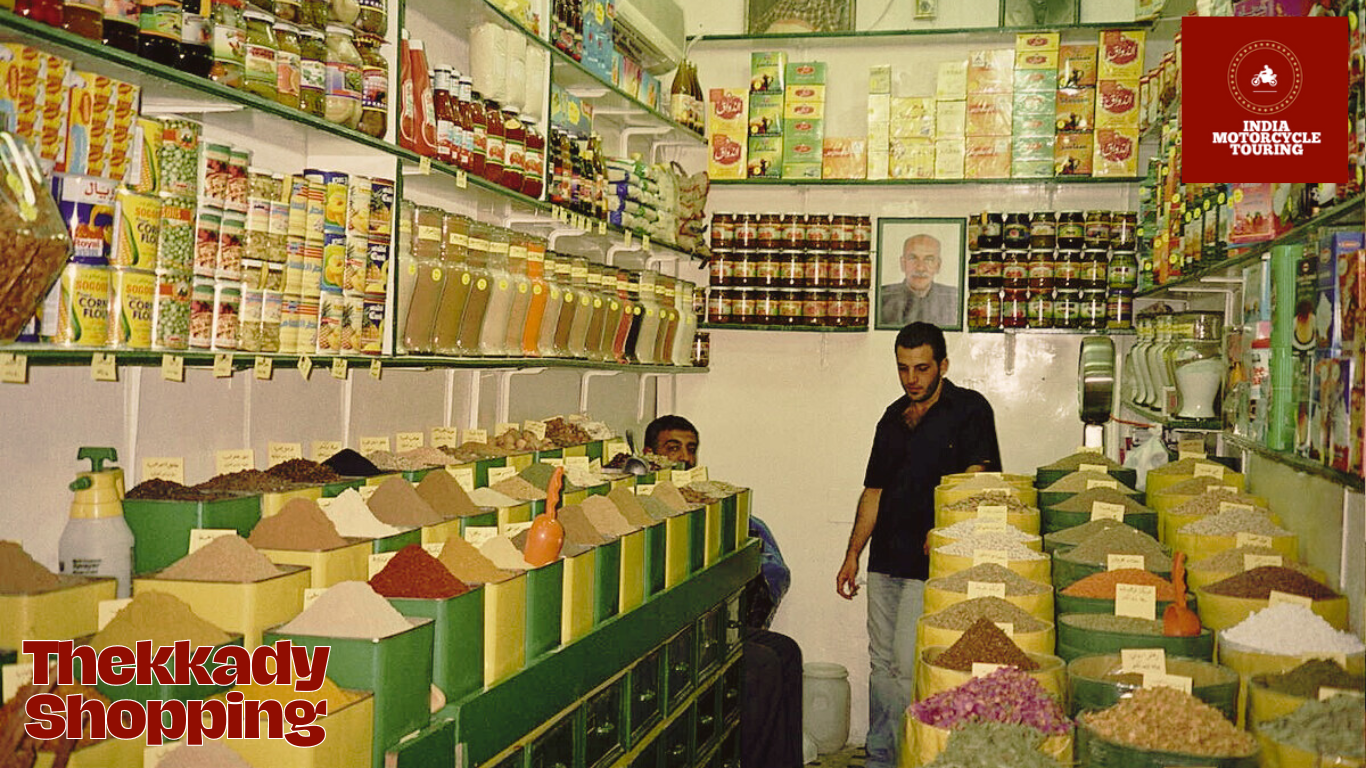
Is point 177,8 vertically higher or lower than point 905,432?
higher

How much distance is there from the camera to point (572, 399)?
488 cm

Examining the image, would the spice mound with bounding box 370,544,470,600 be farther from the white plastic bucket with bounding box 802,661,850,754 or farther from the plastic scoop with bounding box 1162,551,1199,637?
the white plastic bucket with bounding box 802,661,850,754

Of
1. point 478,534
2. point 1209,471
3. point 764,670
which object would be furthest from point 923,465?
point 478,534

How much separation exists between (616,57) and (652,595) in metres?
2.30

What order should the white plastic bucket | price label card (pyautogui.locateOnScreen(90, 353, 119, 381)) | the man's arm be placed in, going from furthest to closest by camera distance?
the white plastic bucket, the man's arm, price label card (pyautogui.locateOnScreen(90, 353, 119, 381))

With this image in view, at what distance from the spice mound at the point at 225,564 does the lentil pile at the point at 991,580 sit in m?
1.49


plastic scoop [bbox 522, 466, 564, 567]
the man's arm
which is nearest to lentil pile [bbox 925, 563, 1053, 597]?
plastic scoop [bbox 522, 466, 564, 567]

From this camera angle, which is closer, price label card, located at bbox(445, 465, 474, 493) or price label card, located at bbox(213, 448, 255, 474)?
price label card, located at bbox(213, 448, 255, 474)

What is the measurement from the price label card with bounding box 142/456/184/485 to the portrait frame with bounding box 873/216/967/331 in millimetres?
3911

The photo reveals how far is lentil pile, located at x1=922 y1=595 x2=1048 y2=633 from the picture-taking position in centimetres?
249

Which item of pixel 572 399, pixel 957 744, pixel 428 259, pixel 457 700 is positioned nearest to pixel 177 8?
pixel 428 259

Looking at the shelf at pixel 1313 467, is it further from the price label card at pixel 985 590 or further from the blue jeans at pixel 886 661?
the blue jeans at pixel 886 661

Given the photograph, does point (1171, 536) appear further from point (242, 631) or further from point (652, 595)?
point (242, 631)

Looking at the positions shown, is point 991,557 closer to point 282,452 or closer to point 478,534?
point 478,534
